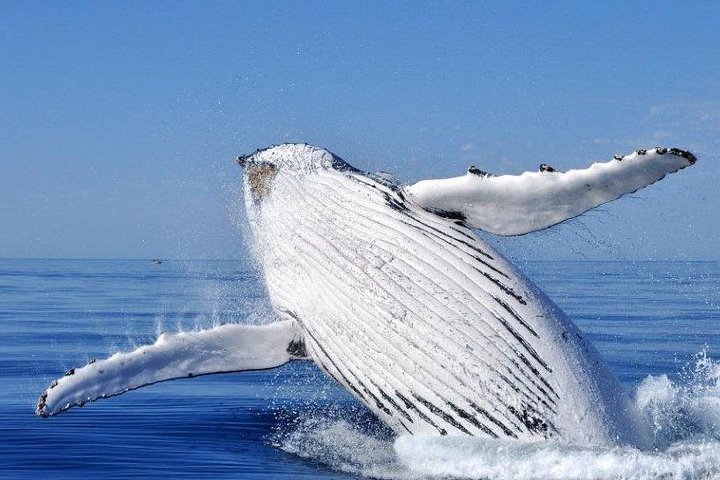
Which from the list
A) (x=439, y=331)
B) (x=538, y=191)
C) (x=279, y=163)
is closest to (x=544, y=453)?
(x=439, y=331)

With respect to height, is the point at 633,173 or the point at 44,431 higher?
the point at 633,173

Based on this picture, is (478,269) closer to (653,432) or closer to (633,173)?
(633,173)

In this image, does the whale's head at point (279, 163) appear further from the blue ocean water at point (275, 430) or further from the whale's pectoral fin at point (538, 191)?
the whale's pectoral fin at point (538, 191)

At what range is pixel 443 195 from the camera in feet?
21.1

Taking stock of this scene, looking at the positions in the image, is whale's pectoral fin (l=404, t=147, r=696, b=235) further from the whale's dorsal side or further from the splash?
the splash

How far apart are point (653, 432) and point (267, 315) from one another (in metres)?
3.46

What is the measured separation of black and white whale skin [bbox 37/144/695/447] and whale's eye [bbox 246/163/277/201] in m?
0.32

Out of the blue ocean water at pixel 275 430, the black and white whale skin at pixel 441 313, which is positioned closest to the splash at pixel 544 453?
the blue ocean water at pixel 275 430

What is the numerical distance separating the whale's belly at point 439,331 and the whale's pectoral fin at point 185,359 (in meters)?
0.53

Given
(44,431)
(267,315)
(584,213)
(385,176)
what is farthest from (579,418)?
(44,431)

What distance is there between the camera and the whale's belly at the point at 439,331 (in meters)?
6.28

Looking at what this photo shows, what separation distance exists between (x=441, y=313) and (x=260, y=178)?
2.15 m

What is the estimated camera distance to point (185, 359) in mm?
7438

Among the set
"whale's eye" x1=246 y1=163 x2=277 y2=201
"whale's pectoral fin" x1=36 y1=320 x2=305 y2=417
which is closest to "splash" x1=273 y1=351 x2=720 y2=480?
"whale's pectoral fin" x1=36 y1=320 x2=305 y2=417
